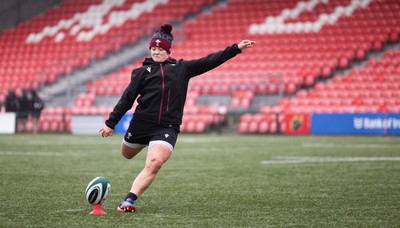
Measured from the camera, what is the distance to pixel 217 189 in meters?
9.78

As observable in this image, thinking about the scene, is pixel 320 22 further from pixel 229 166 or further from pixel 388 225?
pixel 388 225

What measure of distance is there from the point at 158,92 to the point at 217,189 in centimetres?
258

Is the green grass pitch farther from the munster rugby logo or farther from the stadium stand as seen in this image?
the stadium stand

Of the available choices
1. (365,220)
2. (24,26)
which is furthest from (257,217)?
(24,26)

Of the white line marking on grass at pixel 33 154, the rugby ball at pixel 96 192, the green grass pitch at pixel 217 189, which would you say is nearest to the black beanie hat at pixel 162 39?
the rugby ball at pixel 96 192

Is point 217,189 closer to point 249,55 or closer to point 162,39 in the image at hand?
point 162,39

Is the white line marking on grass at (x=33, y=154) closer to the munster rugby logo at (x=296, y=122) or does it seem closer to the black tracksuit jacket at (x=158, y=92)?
the black tracksuit jacket at (x=158, y=92)

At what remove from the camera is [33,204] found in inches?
312

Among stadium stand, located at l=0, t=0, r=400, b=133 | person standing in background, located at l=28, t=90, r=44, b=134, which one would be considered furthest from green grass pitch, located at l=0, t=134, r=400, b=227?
person standing in background, located at l=28, t=90, r=44, b=134

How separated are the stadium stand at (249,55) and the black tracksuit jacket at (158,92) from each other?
20.6m

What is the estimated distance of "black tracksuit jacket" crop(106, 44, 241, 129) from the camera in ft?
25.0

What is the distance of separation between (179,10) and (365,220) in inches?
1233

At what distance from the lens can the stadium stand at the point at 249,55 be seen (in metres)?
29.1

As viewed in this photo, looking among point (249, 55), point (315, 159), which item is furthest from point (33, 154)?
point (249, 55)
